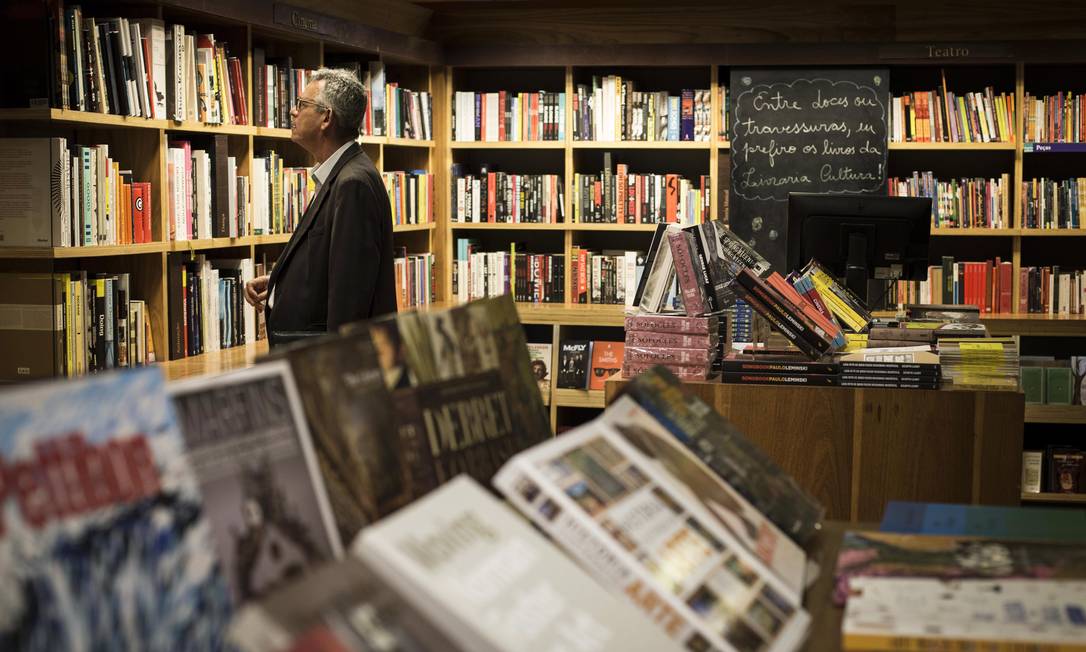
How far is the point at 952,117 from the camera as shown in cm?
571

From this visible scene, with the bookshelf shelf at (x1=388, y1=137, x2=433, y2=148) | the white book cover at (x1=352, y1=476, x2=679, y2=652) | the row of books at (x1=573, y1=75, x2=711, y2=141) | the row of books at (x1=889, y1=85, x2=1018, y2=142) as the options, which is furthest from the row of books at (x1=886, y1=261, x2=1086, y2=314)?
the white book cover at (x1=352, y1=476, x2=679, y2=652)

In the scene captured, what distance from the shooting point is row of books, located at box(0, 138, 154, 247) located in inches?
130

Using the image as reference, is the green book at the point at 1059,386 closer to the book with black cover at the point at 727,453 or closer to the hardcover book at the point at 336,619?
the book with black cover at the point at 727,453

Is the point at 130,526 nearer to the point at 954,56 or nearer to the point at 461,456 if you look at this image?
the point at 461,456

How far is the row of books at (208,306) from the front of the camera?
156 inches

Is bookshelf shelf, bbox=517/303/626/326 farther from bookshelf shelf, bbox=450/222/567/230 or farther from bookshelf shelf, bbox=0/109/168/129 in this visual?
bookshelf shelf, bbox=0/109/168/129

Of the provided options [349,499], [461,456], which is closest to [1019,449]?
[461,456]

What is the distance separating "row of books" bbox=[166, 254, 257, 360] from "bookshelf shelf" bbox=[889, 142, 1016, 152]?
3.09 metres

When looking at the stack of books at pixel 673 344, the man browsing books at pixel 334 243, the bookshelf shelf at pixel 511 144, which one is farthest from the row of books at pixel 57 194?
the bookshelf shelf at pixel 511 144

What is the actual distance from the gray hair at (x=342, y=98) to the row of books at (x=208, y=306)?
92cm

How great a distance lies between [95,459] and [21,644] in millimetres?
137

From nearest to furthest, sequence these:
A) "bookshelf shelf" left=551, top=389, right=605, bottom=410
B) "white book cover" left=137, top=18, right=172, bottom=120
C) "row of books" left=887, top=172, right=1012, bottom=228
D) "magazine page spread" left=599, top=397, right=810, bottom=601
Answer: "magazine page spread" left=599, top=397, right=810, bottom=601
"white book cover" left=137, top=18, right=172, bottom=120
"bookshelf shelf" left=551, top=389, right=605, bottom=410
"row of books" left=887, top=172, right=1012, bottom=228

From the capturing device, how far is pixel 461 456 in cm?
134

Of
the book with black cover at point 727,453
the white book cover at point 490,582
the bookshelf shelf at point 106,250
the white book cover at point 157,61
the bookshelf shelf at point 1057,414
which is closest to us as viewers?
the white book cover at point 490,582
